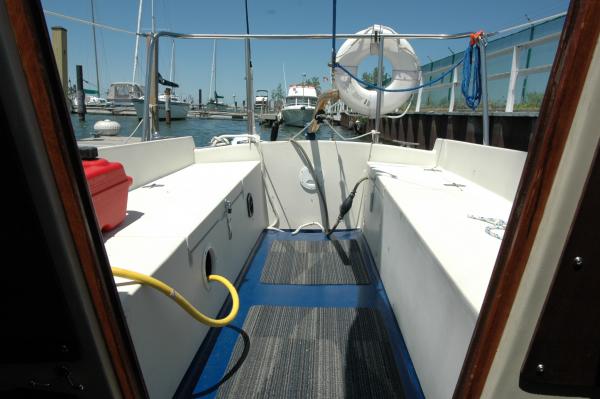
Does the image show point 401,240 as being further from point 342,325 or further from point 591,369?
point 591,369

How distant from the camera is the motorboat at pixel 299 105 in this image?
82.5ft

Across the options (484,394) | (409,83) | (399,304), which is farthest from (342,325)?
(409,83)

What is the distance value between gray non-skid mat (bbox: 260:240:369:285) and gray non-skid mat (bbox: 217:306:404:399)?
393 millimetres

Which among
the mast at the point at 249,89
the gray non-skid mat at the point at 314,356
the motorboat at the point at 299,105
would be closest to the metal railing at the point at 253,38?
the mast at the point at 249,89

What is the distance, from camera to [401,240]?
1.82 m

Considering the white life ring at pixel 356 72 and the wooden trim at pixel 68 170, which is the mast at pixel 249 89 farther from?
the wooden trim at pixel 68 170

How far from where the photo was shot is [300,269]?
8.63 feet

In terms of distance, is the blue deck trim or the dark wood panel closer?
the dark wood panel

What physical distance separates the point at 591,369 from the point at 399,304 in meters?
1.21

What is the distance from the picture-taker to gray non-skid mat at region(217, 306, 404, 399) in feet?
4.89

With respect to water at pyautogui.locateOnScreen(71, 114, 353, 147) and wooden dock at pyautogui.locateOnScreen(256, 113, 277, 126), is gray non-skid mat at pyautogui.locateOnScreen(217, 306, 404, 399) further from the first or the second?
water at pyautogui.locateOnScreen(71, 114, 353, 147)

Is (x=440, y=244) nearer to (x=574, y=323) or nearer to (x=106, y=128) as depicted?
(x=574, y=323)

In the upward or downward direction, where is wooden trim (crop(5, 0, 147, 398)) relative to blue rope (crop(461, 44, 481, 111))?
downward

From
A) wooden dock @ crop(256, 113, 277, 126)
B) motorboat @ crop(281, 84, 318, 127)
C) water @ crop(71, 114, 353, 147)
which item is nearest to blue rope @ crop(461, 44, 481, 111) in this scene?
wooden dock @ crop(256, 113, 277, 126)
